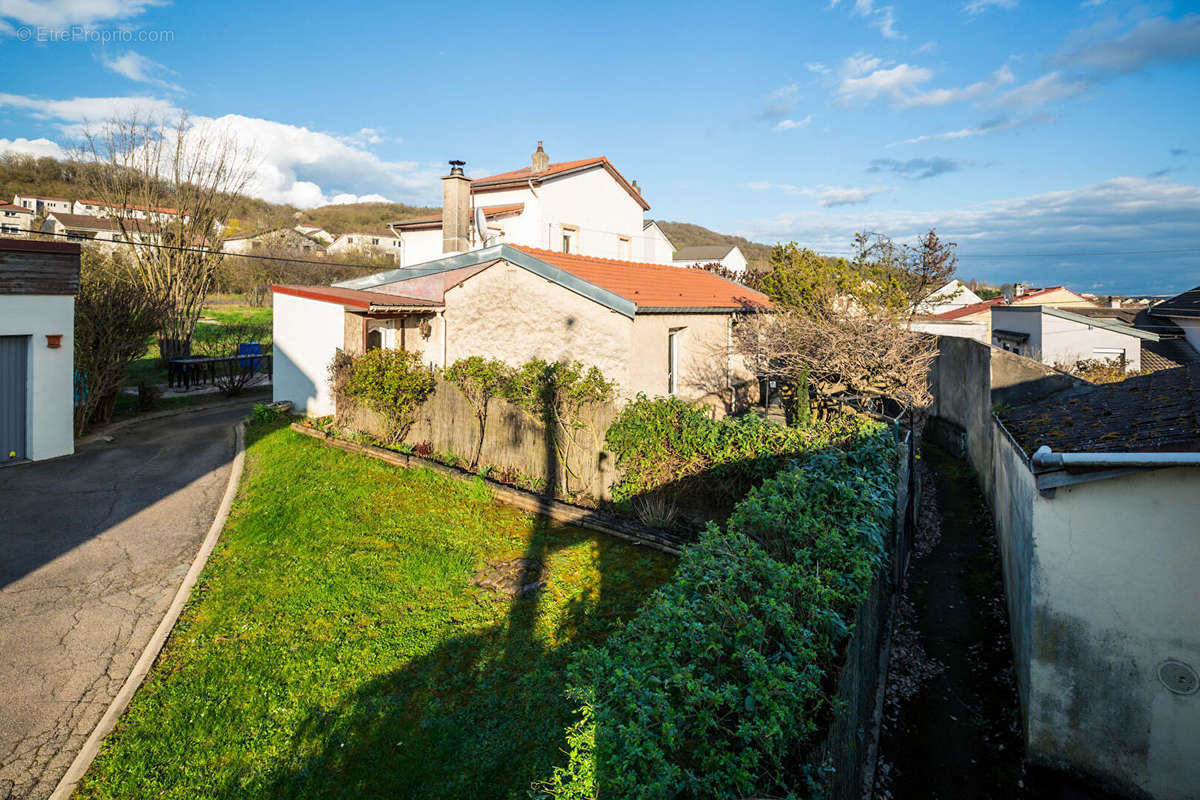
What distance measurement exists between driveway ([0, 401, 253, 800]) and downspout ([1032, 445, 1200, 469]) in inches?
299

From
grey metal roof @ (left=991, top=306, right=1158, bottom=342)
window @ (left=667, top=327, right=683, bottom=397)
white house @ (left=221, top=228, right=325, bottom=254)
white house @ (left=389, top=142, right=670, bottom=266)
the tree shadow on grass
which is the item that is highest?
white house @ (left=221, top=228, right=325, bottom=254)

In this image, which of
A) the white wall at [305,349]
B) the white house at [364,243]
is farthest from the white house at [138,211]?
the white house at [364,243]

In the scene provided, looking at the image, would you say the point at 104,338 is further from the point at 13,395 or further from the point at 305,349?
the point at 305,349

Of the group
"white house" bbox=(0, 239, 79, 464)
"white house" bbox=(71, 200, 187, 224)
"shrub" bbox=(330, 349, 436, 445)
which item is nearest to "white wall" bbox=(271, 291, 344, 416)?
"shrub" bbox=(330, 349, 436, 445)

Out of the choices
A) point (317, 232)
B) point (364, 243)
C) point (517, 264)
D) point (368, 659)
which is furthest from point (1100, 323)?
point (317, 232)

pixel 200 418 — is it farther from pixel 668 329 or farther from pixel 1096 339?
pixel 1096 339

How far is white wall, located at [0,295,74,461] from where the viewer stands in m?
11.4

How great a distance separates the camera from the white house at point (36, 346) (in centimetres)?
1131

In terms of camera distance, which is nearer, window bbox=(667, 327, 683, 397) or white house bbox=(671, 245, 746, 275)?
window bbox=(667, 327, 683, 397)

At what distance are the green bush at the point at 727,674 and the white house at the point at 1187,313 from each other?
2231 centimetres

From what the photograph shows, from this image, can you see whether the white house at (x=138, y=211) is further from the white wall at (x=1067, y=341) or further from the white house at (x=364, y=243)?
the white house at (x=364, y=243)

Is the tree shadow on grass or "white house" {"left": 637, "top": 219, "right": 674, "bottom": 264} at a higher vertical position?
"white house" {"left": 637, "top": 219, "right": 674, "bottom": 264}

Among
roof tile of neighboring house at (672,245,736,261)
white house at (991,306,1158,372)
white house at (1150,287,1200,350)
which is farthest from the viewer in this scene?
roof tile of neighboring house at (672,245,736,261)

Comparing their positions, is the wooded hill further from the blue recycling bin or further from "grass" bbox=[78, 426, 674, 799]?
"grass" bbox=[78, 426, 674, 799]
